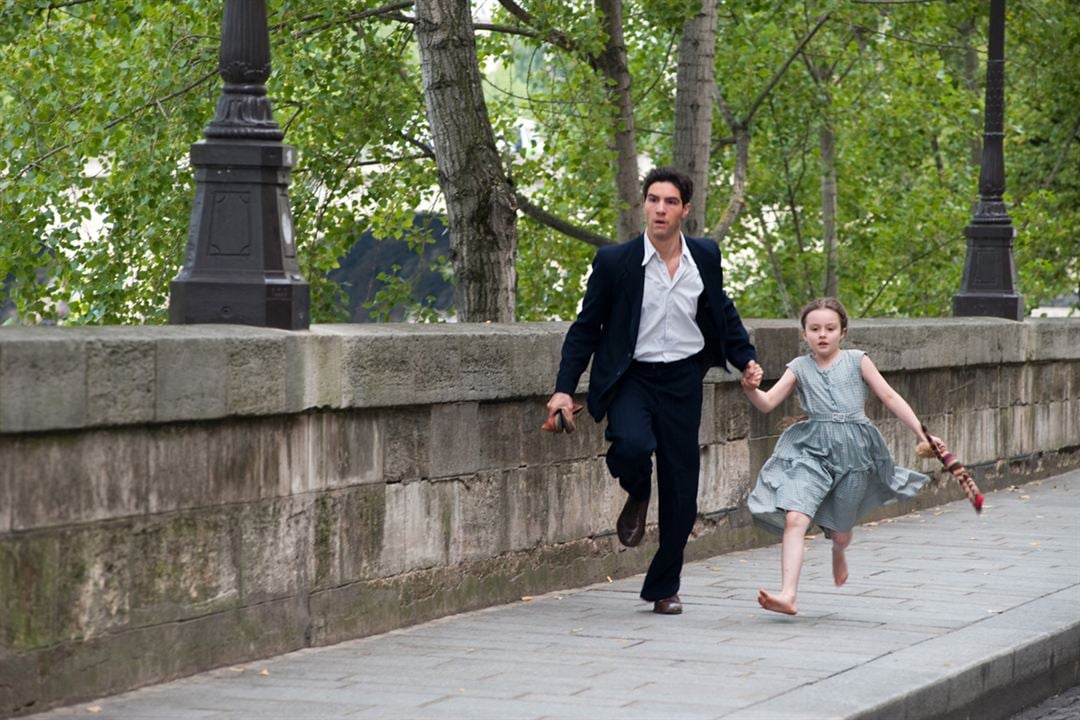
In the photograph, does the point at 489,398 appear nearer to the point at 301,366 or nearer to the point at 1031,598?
the point at 301,366

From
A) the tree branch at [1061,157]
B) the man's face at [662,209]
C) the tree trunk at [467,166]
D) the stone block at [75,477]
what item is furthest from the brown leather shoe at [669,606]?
the tree branch at [1061,157]

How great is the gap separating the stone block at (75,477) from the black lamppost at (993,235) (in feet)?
33.8

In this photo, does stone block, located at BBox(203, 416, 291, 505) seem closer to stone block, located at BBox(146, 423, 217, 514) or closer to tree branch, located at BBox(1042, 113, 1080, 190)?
stone block, located at BBox(146, 423, 217, 514)

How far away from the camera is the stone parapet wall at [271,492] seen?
5.62m

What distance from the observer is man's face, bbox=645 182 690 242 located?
25.0 feet

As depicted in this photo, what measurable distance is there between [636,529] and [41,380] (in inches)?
118

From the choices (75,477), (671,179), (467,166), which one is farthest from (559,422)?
(467,166)

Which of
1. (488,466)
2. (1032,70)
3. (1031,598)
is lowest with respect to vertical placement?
(1031,598)

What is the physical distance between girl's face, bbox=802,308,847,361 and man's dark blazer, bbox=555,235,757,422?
1.35 ft

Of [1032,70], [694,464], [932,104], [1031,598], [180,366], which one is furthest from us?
[932,104]

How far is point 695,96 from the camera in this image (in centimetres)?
1870

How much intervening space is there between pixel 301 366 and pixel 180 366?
2.24 ft

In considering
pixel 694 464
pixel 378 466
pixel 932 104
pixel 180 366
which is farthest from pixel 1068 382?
pixel 932 104

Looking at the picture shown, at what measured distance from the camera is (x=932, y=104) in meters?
31.7
